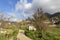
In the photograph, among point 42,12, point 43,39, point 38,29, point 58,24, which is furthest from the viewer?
point 58,24

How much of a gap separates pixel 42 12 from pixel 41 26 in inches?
88.2

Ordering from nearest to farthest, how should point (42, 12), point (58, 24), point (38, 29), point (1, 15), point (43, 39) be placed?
point (1, 15)
point (43, 39)
point (42, 12)
point (38, 29)
point (58, 24)

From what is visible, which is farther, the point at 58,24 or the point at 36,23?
the point at 58,24

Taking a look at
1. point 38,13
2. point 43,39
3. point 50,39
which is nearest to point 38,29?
point 38,13

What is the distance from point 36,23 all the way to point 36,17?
1.06 meters

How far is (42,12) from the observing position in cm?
2472

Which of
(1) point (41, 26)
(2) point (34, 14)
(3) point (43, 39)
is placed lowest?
(3) point (43, 39)

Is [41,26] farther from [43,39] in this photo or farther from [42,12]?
[43,39]

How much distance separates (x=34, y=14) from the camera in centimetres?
2506

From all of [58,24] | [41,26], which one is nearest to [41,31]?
[41,26]

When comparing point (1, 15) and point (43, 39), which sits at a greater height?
point (1, 15)

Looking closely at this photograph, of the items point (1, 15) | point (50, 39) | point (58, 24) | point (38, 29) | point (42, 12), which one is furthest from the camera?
point (58, 24)

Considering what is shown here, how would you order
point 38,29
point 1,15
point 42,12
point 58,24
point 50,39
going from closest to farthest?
point 1,15
point 50,39
point 42,12
point 38,29
point 58,24

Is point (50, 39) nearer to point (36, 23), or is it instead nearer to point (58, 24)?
point (36, 23)
